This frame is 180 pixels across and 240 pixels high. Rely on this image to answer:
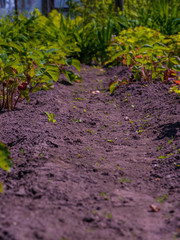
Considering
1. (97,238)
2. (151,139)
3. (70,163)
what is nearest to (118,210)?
(97,238)

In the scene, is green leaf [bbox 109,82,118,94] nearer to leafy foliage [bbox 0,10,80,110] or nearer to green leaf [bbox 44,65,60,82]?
leafy foliage [bbox 0,10,80,110]

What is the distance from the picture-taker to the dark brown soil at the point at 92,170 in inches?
54.9

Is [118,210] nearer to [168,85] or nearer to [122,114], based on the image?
[122,114]

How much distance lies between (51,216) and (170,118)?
70.0 inches

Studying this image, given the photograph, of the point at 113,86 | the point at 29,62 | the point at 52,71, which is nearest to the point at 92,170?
the point at 52,71

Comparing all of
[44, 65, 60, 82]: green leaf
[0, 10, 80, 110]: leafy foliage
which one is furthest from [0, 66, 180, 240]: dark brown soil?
[44, 65, 60, 82]: green leaf

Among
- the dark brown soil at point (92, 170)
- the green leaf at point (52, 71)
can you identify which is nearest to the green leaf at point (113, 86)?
the dark brown soil at point (92, 170)

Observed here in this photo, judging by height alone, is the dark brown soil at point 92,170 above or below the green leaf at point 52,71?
below

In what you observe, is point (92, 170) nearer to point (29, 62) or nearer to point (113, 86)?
point (29, 62)

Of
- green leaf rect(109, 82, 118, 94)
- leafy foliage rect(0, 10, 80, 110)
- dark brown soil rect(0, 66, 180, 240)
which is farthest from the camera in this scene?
green leaf rect(109, 82, 118, 94)

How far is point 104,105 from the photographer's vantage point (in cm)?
380

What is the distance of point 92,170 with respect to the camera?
6.76 ft

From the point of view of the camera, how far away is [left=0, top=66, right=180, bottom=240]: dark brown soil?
139cm

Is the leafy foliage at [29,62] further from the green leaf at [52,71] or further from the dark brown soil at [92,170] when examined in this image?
the dark brown soil at [92,170]
